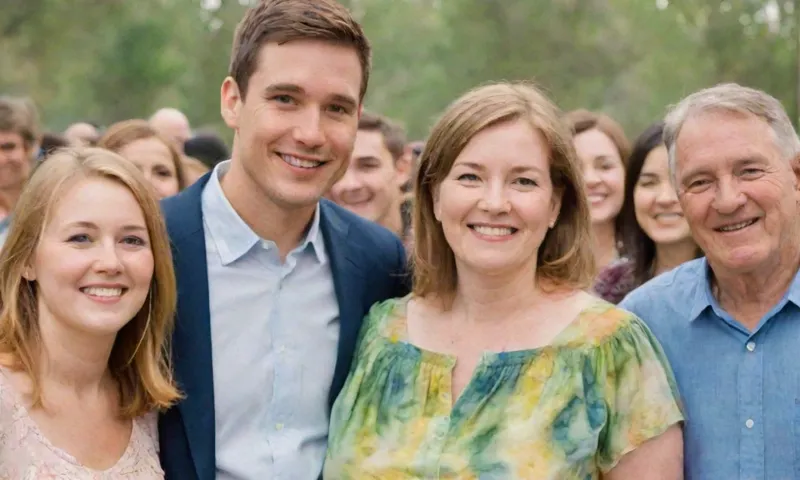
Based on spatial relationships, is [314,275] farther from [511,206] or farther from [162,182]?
[162,182]

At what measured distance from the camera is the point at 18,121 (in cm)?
697

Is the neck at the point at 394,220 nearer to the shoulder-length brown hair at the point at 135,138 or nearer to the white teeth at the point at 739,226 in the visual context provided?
the shoulder-length brown hair at the point at 135,138

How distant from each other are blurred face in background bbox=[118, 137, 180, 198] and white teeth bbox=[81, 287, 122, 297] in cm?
337

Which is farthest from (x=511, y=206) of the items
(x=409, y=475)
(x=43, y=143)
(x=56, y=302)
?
(x=43, y=143)

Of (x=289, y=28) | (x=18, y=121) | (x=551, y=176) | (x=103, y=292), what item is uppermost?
(x=289, y=28)

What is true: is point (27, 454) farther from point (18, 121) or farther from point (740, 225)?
point (18, 121)

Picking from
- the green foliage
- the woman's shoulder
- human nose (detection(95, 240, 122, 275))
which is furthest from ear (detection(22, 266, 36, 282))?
the green foliage

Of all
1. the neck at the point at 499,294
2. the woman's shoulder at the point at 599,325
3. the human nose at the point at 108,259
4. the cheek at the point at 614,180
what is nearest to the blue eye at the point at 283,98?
the human nose at the point at 108,259

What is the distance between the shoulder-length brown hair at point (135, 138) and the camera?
6535 mm

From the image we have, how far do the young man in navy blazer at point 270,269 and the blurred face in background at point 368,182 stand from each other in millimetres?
2941

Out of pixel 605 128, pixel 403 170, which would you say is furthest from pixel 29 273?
pixel 403 170

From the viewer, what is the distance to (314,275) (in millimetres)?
3594

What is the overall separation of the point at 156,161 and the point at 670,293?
12.8 ft

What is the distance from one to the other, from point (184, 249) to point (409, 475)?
1.00 m
